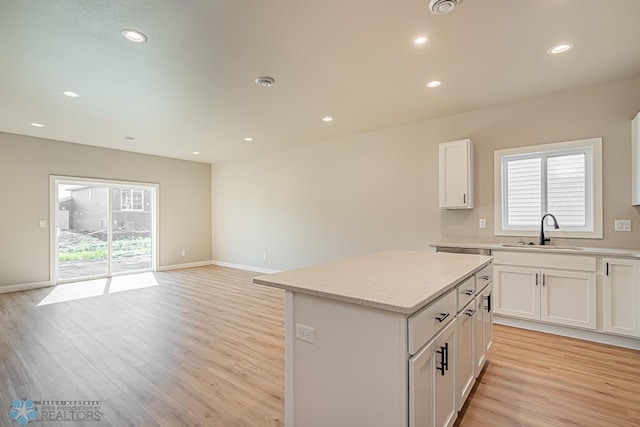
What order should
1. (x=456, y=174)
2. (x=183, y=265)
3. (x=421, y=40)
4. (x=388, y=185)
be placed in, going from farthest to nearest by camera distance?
(x=183, y=265)
(x=388, y=185)
(x=456, y=174)
(x=421, y=40)

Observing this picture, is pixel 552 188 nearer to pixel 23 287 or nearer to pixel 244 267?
pixel 244 267

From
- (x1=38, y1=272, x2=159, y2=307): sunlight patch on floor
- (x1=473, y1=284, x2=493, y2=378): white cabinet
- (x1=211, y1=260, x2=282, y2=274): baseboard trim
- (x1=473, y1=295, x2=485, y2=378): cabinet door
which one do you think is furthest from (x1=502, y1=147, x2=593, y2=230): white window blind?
(x1=38, y1=272, x2=159, y2=307): sunlight patch on floor

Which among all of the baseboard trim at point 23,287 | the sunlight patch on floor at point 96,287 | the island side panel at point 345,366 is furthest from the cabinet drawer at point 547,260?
the baseboard trim at point 23,287

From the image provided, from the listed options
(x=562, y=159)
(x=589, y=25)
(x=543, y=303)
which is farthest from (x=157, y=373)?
(x=562, y=159)

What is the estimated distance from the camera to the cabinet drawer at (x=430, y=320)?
1.24m

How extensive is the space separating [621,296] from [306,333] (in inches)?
130

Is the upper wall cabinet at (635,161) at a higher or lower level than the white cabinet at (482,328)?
higher

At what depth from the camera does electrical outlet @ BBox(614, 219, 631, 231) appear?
3191mm

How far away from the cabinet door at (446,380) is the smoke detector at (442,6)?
80.8 inches

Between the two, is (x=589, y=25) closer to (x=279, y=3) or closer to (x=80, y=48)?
(x=279, y=3)

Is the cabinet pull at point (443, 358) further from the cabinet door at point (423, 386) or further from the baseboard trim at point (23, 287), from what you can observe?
the baseboard trim at point (23, 287)

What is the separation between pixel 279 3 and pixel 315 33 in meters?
0.41

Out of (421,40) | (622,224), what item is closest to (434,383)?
(421,40)

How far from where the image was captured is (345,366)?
1372 millimetres
